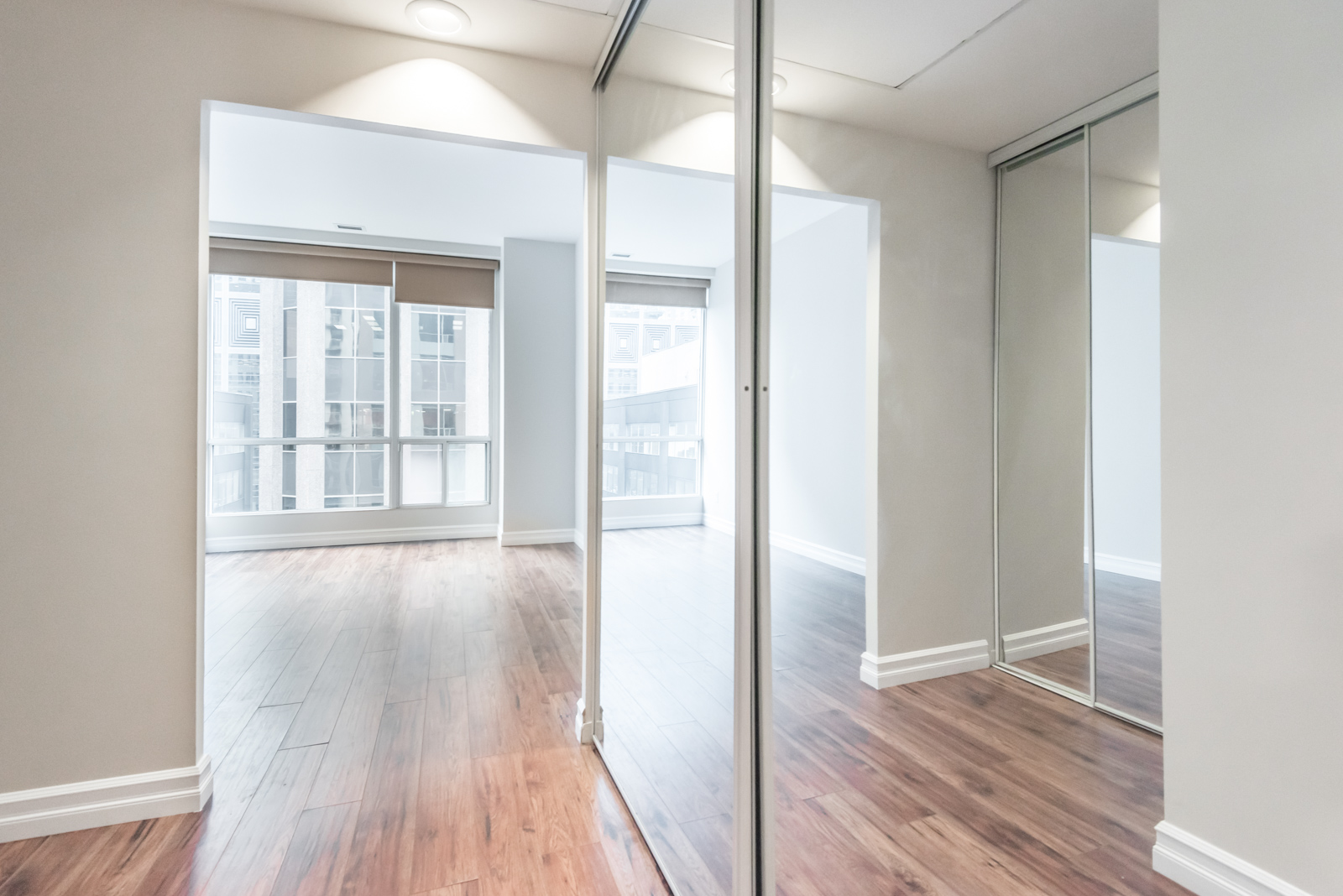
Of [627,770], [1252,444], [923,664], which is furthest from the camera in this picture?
[627,770]

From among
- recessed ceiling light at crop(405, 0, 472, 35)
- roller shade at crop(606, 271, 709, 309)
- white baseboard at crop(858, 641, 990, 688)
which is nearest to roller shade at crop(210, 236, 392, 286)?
recessed ceiling light at crop(405, 0, 472, 35)

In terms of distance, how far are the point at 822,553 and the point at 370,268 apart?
5799mm

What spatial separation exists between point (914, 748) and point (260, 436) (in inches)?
246

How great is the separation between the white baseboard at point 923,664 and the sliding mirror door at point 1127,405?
16cm

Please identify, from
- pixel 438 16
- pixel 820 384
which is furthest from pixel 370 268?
pixel 820 384

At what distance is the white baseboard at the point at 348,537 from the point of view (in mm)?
5527

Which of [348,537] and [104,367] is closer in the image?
[104,367]

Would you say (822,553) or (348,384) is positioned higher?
(348,384)

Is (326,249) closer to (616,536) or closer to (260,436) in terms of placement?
(260,436)

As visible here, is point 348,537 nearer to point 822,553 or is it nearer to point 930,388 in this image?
point 822,553

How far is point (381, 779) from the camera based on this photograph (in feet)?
6.64

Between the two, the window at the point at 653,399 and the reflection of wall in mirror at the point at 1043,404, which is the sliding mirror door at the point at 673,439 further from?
the reflection of wall in mirror at the point at 1043,404

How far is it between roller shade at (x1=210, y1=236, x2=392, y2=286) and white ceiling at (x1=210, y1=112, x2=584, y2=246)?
0.67ft

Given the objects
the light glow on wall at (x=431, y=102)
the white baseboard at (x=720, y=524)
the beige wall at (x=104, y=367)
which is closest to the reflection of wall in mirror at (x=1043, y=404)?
the white baseboard at (x=720, y=524)
